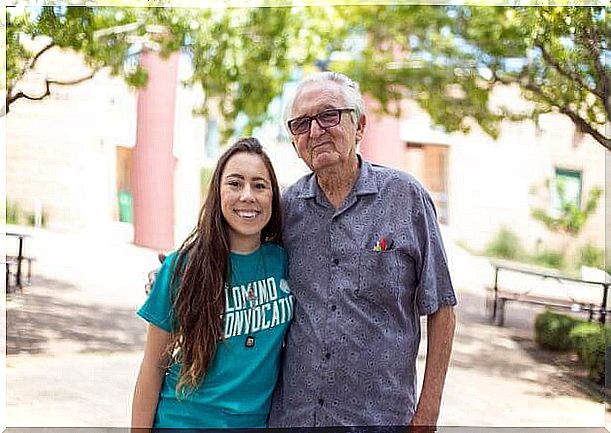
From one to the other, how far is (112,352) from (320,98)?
Result: 1689mm

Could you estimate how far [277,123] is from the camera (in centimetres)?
325

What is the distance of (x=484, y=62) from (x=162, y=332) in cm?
191

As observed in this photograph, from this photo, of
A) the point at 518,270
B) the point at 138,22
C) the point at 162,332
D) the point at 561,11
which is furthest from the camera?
the point at 518,270

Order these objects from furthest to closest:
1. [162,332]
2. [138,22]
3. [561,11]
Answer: [138,22] → [561,11] → [162,332]

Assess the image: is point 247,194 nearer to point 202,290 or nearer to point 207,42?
point 202,290

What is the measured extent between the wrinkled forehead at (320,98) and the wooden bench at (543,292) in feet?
5.41

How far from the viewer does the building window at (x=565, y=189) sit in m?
3.06

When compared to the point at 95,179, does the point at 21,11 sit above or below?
above

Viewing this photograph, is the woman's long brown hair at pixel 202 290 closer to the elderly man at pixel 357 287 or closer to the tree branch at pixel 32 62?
the elderly man at pixel 357 287

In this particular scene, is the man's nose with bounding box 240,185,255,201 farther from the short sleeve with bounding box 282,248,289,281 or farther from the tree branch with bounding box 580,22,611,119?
the tree branch with bounding box 580,22,611,119

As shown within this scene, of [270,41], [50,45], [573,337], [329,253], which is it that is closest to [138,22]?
[50,45]

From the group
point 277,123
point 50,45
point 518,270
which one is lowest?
point 518,270

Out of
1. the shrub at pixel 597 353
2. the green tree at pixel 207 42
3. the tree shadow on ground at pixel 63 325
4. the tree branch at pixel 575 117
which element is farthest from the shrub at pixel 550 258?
the tree shadow on ground at pixel 63 325

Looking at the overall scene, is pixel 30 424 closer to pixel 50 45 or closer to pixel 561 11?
pixel 50 45
